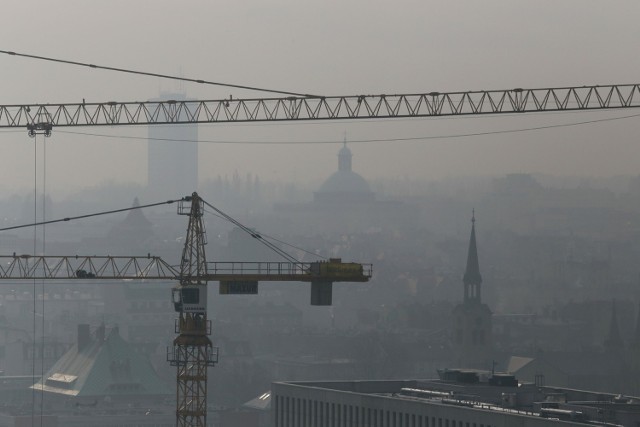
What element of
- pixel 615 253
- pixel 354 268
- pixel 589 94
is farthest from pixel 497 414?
pixel 615 253

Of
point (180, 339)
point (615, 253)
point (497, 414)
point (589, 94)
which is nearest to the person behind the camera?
point (180, 339)

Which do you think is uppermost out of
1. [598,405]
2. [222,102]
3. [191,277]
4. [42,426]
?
[222,102]

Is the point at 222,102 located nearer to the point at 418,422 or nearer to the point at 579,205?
the point at 418,422

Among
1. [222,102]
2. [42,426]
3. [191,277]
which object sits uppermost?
[222,102]

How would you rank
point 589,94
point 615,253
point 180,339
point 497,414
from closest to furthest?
point 180,339 < point 497,414 < point 589,94 < point 615,253

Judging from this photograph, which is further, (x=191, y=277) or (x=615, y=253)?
(x=615, y=253)

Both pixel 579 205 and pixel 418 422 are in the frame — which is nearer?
pixel 418 422

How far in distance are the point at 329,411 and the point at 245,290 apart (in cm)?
2547

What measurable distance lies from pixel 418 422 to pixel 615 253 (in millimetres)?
78904

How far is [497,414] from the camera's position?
4488 inches

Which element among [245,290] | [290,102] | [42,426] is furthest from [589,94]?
[42,426]

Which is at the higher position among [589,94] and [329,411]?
[589,94]

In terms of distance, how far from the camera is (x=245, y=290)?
108 meters

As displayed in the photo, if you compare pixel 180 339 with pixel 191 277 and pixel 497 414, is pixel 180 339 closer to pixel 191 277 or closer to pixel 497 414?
pixel 191 277
